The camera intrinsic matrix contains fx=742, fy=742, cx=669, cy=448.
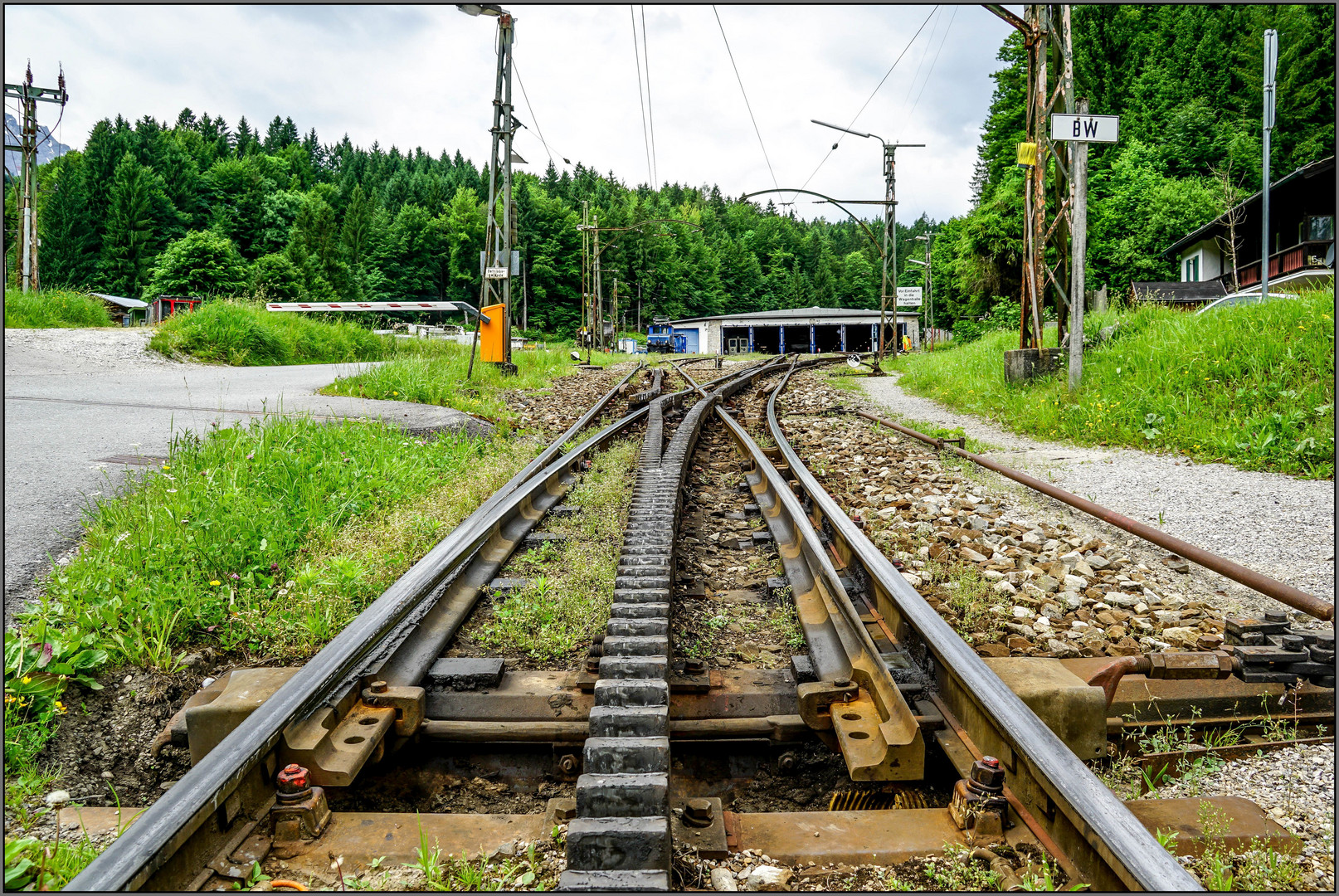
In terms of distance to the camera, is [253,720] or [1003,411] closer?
[253,720]

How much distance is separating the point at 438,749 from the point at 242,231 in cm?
9414

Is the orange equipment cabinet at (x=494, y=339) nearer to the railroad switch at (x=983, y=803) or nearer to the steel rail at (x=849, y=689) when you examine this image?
the steel rail at (x=849, y=689)

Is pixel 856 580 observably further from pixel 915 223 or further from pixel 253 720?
pixel 915 223

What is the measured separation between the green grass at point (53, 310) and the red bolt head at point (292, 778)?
18.9 m

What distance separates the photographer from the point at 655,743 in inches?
73.9

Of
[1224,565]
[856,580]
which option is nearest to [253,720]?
[856,580]

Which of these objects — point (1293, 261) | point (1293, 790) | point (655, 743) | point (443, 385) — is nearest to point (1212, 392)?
point (1293, 790)

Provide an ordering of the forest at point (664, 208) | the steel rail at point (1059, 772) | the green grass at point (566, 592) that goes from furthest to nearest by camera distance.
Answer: the forest at point (664, 208)
the green grass at point (566, 592)
the steel rail at point (1059, 772)

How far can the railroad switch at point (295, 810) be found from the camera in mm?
1771

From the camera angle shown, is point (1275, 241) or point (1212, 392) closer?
point (1212, 392)

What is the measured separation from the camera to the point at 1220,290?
3067 cm

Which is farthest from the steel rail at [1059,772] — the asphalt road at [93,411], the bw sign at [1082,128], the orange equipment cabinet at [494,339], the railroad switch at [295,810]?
the orange equipment cabinet at [494,339]

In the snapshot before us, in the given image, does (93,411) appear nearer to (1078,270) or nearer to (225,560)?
(225,560)

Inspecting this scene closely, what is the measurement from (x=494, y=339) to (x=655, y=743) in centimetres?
1376
